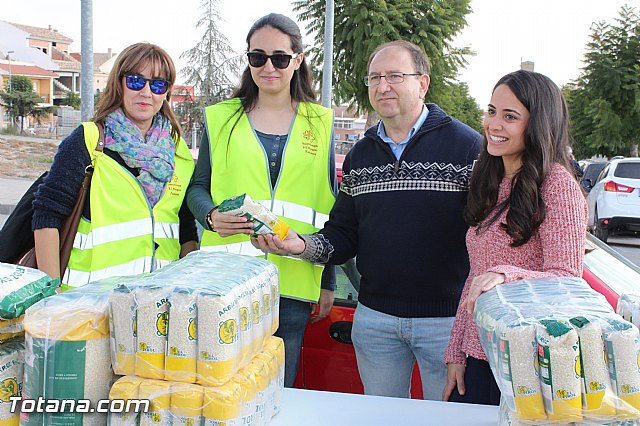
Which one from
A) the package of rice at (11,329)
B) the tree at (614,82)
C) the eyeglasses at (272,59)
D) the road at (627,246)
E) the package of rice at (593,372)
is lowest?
the road at (627,246)

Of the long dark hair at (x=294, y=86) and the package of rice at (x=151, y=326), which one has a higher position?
the long dark hair at (x=294, y=86)

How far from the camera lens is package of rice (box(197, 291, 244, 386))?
1646mm

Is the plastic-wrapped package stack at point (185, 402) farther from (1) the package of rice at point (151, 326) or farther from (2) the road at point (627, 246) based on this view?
(2) the road at point (627, 246)

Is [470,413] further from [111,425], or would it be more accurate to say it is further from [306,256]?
[111,425]

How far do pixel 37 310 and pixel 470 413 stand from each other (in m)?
1.41

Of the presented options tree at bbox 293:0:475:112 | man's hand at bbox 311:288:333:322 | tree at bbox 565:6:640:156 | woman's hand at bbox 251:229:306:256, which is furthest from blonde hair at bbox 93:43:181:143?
tree at bbox 565:6:640:156

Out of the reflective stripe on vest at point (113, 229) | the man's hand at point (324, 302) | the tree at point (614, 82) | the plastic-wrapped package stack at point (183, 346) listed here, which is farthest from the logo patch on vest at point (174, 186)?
the tree at point (614, 82)

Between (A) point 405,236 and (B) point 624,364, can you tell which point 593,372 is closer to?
(B) point 624,364

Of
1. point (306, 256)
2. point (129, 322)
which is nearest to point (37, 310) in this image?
point (129, 322)

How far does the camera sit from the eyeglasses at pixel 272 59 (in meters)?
2.89

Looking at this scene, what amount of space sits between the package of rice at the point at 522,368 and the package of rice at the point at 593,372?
10 cm

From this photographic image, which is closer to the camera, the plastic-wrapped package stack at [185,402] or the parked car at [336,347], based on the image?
the plastic-wrapped package stack at [185,402]

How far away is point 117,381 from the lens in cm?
174

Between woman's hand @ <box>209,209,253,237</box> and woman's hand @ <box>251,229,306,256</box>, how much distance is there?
0.28ft
